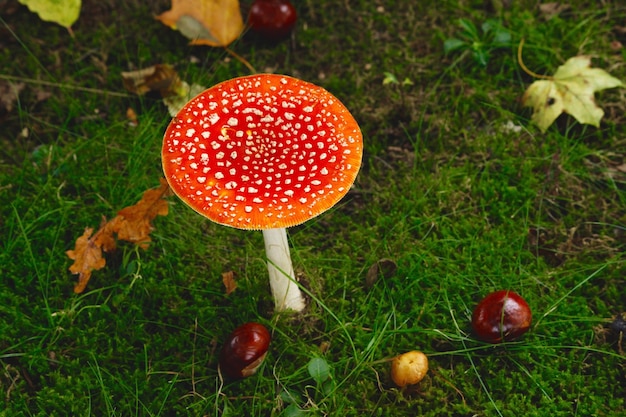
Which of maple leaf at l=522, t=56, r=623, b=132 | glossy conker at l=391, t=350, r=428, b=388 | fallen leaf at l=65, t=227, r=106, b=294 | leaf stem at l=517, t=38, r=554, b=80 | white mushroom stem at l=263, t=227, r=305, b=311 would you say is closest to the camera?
glossy conker at l=391, t=350, r=428, b=388

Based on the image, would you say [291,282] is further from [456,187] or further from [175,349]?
[456,187]

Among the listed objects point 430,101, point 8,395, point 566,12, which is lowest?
point 8,395

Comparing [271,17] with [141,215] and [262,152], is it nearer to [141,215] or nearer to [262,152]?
[141,215]

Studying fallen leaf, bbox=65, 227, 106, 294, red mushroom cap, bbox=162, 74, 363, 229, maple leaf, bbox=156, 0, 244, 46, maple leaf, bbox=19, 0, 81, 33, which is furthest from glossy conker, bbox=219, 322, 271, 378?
maple leaf, bbox=19, 0, 81, 33

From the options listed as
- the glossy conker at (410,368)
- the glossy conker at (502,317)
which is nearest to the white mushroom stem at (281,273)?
the glossy conker at (410,368)

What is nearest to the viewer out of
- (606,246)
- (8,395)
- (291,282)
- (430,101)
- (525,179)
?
(8,395)

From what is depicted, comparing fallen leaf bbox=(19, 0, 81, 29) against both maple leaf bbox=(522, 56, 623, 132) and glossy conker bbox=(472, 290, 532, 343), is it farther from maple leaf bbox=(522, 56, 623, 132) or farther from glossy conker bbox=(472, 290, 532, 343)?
glossy conker bbox=(472, 290, 532, 343)

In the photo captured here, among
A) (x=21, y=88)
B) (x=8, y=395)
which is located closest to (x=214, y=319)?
(x=8, y=395)
